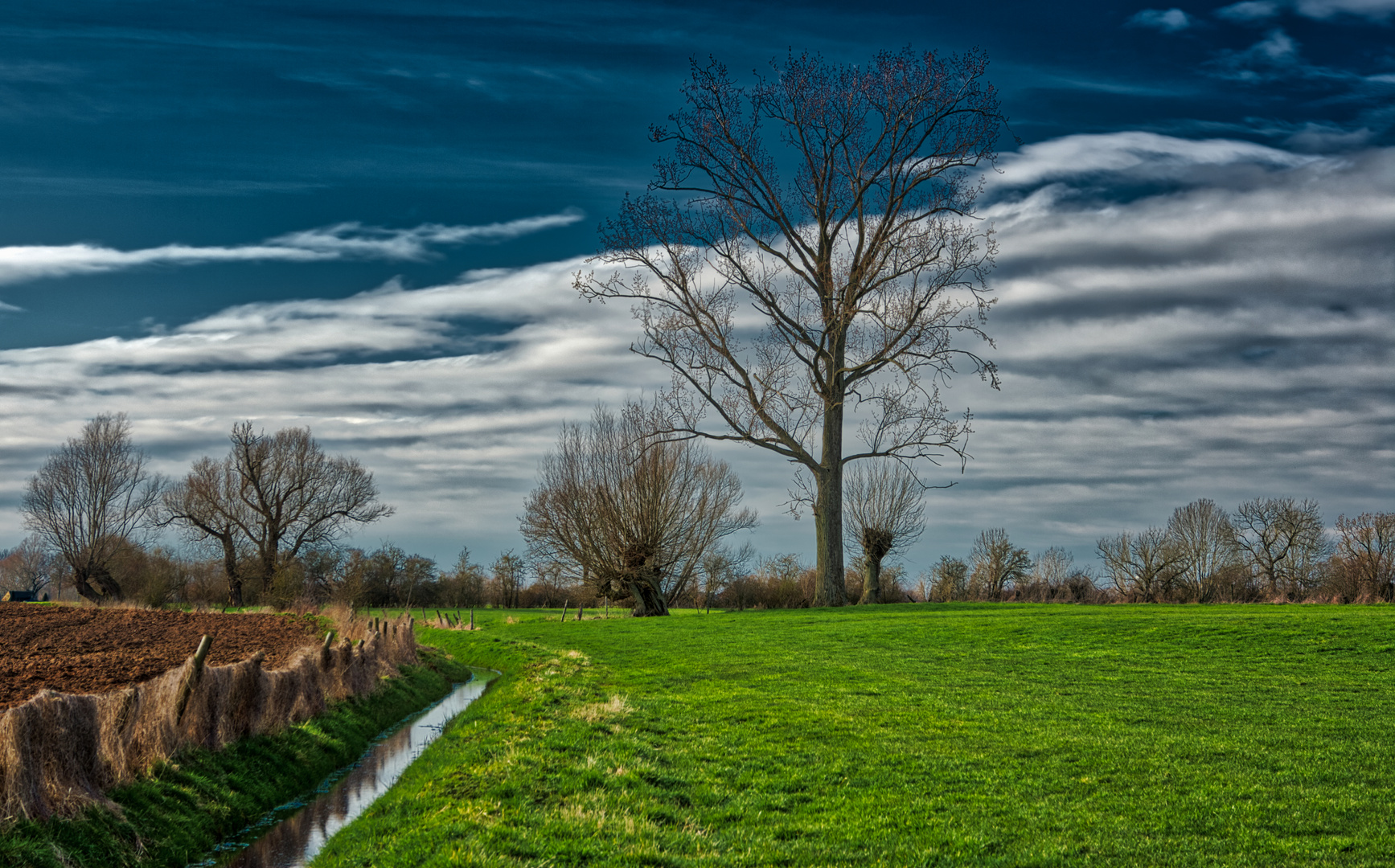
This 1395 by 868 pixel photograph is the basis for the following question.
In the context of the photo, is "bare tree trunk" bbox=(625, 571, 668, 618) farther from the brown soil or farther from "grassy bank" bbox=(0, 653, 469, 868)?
"grassy bank" bbox=(0, 653, 469, 868)

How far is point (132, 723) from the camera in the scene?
10.3m

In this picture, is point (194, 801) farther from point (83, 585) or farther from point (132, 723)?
point (83, 585)

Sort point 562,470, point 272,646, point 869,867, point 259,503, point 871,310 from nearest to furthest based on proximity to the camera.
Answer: point 869,867, point 272,646, point 871,310, point 562,470, point 259,503

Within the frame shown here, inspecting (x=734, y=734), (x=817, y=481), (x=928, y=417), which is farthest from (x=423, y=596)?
(x=734, y=734)

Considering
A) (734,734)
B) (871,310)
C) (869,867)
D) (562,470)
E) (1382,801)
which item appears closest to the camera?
(869,867)

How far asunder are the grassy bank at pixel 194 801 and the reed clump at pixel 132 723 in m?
0.19

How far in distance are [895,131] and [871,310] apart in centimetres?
763

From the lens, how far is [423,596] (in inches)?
2606

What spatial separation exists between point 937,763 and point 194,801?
871 centimetres

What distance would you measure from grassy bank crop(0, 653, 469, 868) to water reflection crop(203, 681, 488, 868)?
285mm

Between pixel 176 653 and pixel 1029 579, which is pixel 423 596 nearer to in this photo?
pixel 1029 579

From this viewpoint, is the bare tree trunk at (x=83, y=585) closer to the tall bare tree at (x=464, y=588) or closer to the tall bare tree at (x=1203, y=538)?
the tall bare tree at (x=464, y=588)

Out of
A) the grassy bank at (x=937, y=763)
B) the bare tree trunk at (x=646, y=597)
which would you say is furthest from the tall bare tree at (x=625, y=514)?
the grassy bank at (x=937, y=763)

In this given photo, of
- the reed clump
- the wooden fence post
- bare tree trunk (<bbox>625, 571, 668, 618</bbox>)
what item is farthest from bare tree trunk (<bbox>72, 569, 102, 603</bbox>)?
the wooden fence post
